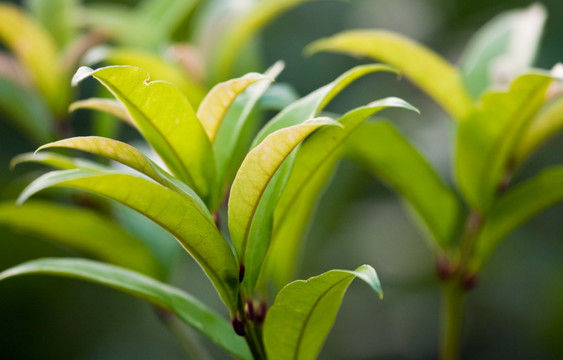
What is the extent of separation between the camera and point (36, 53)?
3.43 ft

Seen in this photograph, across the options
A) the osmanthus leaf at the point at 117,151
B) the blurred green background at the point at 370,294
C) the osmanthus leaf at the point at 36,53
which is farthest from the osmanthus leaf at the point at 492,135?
the blurred green background at the point at 370,294

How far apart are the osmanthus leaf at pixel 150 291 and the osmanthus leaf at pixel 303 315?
0.18 feet

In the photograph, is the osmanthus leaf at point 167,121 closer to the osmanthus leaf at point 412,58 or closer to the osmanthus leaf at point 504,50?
the osmanthus leaf at point 412,58

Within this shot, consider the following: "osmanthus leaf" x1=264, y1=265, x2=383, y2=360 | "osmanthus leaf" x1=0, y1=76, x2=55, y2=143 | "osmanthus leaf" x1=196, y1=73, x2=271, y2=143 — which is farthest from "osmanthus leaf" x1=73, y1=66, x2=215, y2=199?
"osmanthus leaf" x1=0, y1=76, x2=55, y2=143

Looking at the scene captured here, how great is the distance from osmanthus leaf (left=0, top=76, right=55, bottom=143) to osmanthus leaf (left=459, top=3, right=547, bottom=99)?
663 mm

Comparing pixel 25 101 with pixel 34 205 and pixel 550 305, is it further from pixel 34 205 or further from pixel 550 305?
pixel 550 305

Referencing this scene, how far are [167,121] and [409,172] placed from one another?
386 millimetres

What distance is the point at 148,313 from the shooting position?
2305 millimetres

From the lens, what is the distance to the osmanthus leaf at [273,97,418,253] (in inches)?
23.6

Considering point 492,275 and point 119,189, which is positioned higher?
point 119,189

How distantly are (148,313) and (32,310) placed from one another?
1.25ft

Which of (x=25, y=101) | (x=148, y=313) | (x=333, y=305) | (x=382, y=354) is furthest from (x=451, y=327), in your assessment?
(x=148, y=313)

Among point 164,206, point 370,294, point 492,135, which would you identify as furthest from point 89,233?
point 370,294

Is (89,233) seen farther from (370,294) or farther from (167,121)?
(370,294)
